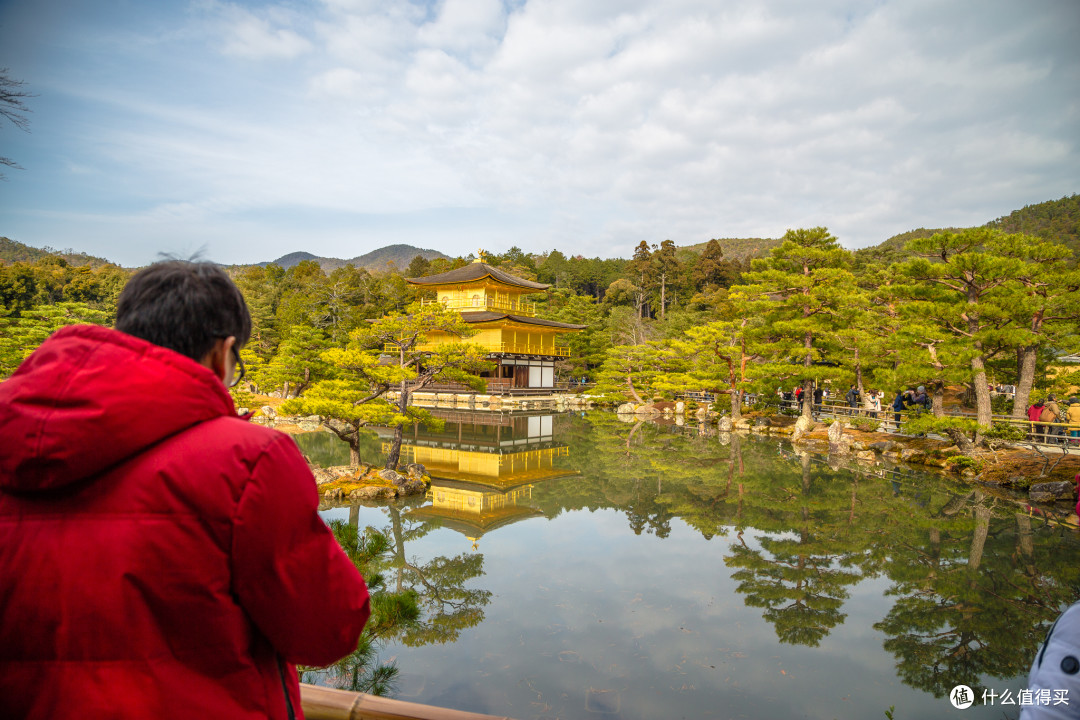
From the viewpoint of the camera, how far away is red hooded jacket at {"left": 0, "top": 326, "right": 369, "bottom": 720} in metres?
0.63

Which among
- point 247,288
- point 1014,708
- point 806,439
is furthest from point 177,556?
point 247,288

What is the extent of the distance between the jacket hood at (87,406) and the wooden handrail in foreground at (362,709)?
3.62 ft

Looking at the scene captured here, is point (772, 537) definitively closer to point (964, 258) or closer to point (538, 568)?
point (538, 568)

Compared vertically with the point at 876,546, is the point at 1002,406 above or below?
above

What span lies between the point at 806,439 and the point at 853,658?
8.97m

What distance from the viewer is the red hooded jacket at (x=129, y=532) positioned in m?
0.63

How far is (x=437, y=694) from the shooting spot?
3.13 m

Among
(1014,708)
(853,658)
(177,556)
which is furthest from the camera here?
(853,658)

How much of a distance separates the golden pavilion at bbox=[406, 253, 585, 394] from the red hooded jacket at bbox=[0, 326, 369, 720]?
1787cm

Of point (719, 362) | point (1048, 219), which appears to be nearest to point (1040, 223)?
point (1048, 219)

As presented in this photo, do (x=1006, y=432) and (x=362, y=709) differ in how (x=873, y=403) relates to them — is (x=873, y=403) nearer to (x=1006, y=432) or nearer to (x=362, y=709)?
(x=1006, y=432)

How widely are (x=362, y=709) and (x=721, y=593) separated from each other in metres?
3.84

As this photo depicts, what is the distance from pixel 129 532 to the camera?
0.66 metres

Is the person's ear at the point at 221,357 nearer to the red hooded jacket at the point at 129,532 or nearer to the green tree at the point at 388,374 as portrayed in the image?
the red hooded jacket at the point at 129,532
